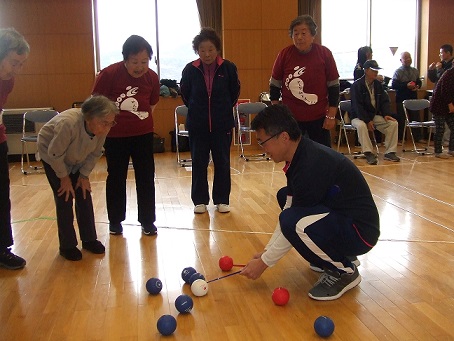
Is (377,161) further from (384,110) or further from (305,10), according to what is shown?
(305,10)

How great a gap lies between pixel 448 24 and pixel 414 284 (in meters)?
7.66

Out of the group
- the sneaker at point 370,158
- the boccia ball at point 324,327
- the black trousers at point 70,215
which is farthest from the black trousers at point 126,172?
the sneaker at point 370,158

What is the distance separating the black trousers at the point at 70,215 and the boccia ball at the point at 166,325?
1180 millimetres

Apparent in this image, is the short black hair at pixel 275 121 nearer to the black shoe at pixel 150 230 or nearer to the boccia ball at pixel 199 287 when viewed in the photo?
the boccia ball at pixel 199 287

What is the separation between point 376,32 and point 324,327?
813cm

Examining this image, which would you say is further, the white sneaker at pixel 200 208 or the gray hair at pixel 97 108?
the white sneaker at pixel 200 208

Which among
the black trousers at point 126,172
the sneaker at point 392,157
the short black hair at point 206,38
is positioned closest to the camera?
the black trousers at point 126,172

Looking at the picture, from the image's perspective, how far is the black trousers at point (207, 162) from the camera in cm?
392

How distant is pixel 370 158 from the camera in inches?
249

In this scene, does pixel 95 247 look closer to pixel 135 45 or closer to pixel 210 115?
pixel 135 45

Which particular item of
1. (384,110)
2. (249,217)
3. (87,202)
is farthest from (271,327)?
(384,110)

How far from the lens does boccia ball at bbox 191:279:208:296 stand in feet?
7.78

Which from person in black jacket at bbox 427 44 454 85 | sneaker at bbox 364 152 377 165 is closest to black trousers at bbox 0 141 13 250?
sneaker at bbox 364 152 377 165

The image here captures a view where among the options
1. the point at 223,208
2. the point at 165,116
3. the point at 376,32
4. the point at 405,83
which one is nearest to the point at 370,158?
the point at 405,83
